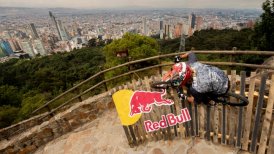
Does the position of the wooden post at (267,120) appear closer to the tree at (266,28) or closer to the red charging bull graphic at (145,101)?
the red charging bull graphic at (145,101)

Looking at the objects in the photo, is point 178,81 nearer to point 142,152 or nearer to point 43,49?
point 142,152

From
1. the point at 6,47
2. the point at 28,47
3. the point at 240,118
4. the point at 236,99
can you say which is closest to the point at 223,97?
the point at 236,99

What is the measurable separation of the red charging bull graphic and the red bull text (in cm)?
36

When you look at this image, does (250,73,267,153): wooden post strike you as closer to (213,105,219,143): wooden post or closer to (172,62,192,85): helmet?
(213,105,219,143): wooden post

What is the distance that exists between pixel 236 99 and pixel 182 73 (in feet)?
3.44

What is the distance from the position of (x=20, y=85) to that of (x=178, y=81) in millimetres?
36855

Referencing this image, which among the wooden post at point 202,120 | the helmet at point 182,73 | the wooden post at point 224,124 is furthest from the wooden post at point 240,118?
the helmet at point 182,73

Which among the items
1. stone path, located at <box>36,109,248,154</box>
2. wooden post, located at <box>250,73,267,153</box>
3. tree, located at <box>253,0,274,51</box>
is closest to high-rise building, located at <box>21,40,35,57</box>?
tree, located at <box>253,0,274,51</box>

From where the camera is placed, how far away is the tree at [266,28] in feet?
47.0

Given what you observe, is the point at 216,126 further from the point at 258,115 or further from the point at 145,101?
the point at 145,101

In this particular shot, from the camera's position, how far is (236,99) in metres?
3.14

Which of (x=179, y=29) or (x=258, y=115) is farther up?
(x=258, y=115)

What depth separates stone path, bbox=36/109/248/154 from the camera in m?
3.82

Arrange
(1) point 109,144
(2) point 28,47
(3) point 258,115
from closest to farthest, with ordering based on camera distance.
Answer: (3) point 258,115
(1) point 109,144
(2) point 28,47
